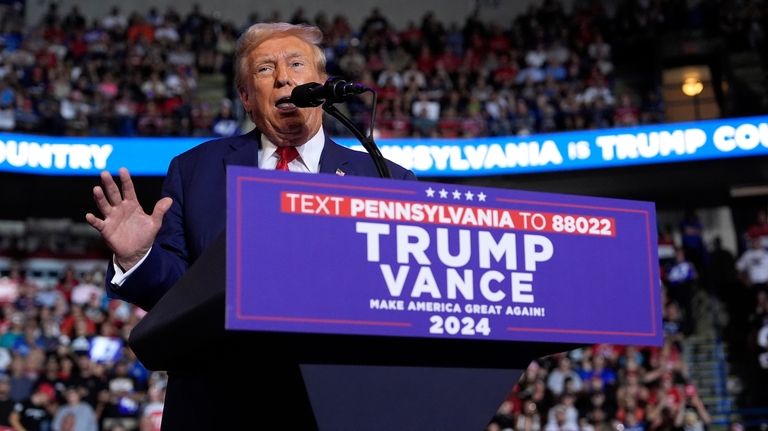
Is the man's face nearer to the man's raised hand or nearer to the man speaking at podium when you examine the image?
the man speaking at podium

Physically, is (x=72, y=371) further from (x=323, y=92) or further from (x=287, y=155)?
(x=323, y=92)

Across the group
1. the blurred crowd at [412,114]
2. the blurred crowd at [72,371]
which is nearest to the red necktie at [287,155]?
the blurred crowd at [412,114]

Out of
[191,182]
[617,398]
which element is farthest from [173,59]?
[191,182]

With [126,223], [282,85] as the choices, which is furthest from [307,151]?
[126,223]

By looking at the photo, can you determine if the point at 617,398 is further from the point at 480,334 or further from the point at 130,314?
the point at 480,334

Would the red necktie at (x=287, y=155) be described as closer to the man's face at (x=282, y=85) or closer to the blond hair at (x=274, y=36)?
the man's face at (x=282, y=85)

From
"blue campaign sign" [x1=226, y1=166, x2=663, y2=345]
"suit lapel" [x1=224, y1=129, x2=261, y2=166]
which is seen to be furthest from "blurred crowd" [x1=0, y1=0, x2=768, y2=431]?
"blue campaign sign" [x1=226, y1=166, x2=663, y2=345]

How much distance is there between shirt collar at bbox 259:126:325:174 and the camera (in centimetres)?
247

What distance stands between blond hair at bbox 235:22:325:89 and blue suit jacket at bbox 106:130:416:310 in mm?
167

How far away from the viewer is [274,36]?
2510mm

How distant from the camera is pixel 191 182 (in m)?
2.43

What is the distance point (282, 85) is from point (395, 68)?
55.5 ft

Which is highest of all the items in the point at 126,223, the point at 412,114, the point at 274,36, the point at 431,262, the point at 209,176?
the point at 412,114

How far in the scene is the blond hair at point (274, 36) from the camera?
8.23 ft
